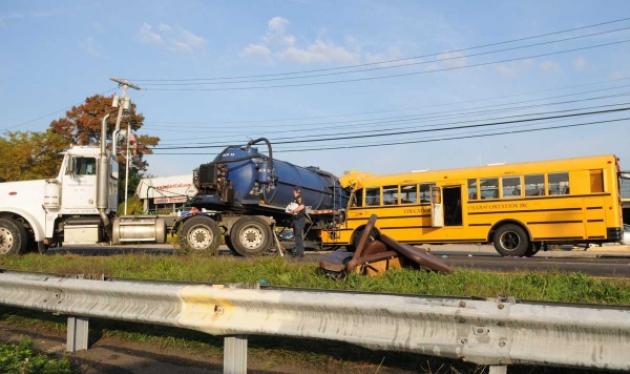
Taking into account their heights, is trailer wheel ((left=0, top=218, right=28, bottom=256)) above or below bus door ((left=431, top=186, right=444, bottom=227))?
below

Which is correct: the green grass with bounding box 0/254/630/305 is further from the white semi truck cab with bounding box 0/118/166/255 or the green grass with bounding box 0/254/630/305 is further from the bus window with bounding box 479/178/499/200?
the bus window with bounding box 479/178/499/200

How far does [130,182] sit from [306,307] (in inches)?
1781

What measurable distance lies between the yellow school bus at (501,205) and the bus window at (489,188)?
0.03 metres

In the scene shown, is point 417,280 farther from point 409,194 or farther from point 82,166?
point 82,166

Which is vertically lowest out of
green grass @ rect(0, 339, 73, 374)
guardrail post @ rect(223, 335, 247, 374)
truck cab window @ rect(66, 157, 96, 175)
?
green grass @ rect(0, 339, 73, 374)

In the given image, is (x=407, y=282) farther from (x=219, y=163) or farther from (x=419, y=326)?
(x=219, y=163)

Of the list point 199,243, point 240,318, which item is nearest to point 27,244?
point 199,243

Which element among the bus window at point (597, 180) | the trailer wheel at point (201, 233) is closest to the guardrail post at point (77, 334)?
the trailer wheel at point (201, 233)

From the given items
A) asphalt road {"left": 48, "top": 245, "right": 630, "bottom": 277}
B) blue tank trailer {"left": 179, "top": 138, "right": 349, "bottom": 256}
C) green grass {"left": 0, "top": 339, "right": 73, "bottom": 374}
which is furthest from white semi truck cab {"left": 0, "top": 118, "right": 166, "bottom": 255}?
green grass {"left": 0, "top": 339, "right": 73, "bottom": 374}

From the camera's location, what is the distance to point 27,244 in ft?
46.4

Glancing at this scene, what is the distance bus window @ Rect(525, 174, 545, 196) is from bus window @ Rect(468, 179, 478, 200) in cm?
138

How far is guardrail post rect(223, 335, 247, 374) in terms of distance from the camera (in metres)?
4.05

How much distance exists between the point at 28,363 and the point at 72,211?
11239mm

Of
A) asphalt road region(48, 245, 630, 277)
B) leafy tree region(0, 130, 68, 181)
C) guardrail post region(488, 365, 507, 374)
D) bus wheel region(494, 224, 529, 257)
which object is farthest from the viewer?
leafy tree region(0, 130, 68, 181)
